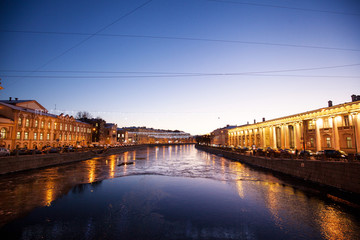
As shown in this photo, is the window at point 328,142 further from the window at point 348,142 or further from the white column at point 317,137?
the window at point 348,142

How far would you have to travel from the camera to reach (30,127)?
4528 centimetres

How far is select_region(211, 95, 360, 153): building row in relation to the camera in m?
32.3

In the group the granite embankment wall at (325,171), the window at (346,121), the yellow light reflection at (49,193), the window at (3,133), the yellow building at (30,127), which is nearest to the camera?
the yellow light reflection at (49,193)

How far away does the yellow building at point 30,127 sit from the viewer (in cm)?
3975

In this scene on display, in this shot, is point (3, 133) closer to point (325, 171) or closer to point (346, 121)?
point (325, 171)

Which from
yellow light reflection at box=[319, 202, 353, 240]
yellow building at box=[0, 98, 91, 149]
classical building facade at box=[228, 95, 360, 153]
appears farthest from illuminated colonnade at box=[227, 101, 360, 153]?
yellow building at box=[0, 98, 91, 149]

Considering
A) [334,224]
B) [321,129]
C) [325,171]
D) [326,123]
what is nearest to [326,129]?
[321,129]

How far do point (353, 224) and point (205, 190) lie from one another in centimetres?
1011

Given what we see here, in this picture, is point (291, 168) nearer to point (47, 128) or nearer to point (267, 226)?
point (267, 226)

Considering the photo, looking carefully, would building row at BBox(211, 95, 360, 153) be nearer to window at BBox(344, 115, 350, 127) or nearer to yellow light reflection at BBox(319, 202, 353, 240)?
window at BBox(344, 115, 350, 127)

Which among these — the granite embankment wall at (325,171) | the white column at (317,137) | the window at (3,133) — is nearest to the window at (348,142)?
the white column at (317,137)

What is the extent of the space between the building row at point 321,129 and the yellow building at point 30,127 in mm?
54732

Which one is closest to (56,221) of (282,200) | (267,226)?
(267,226)

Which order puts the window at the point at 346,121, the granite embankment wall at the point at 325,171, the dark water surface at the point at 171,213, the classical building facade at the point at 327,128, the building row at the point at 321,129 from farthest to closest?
the window at the point at 346,121
the building row at the point at 321,129
the classical building facade at the point at 327,128
the granite embankment wall at the point at 325,171
the dark water surface at the point at 171,213
